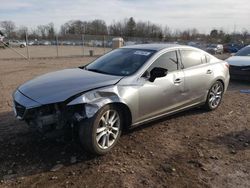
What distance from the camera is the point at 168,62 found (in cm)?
541

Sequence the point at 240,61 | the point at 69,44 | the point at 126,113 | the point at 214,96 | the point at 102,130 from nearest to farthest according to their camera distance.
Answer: the point at 102,130
the point at 126,113
the point at 214,96
the point at 240,61
the point at 69,44

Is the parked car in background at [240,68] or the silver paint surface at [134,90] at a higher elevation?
the silver paint surface at [134,90]

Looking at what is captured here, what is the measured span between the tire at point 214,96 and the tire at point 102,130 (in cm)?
277

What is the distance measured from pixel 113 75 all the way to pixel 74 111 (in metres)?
1.10

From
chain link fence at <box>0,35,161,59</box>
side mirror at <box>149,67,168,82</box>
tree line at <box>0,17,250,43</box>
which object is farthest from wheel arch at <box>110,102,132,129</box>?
tree line at <box>0,17,250,43</box>

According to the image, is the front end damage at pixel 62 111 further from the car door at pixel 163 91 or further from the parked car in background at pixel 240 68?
the parked car in background at pixel 240 68

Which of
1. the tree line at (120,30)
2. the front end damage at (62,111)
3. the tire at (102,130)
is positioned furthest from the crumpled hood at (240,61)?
the tree line at (120,30)

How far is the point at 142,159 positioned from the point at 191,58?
9.04 ft

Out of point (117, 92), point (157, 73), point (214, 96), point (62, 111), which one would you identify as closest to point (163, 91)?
point (157, 73)

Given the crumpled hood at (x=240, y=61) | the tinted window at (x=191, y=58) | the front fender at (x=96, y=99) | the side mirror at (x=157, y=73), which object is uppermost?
the tinted window at (x=191, y=58)

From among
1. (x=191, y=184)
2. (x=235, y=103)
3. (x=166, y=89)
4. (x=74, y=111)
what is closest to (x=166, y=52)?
(x=166, y=89)

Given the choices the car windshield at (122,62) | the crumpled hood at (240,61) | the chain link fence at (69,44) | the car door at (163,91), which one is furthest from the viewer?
the chain link fence at (69,44)

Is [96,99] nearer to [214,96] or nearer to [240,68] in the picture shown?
[214,96]

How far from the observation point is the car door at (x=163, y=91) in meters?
4.77
